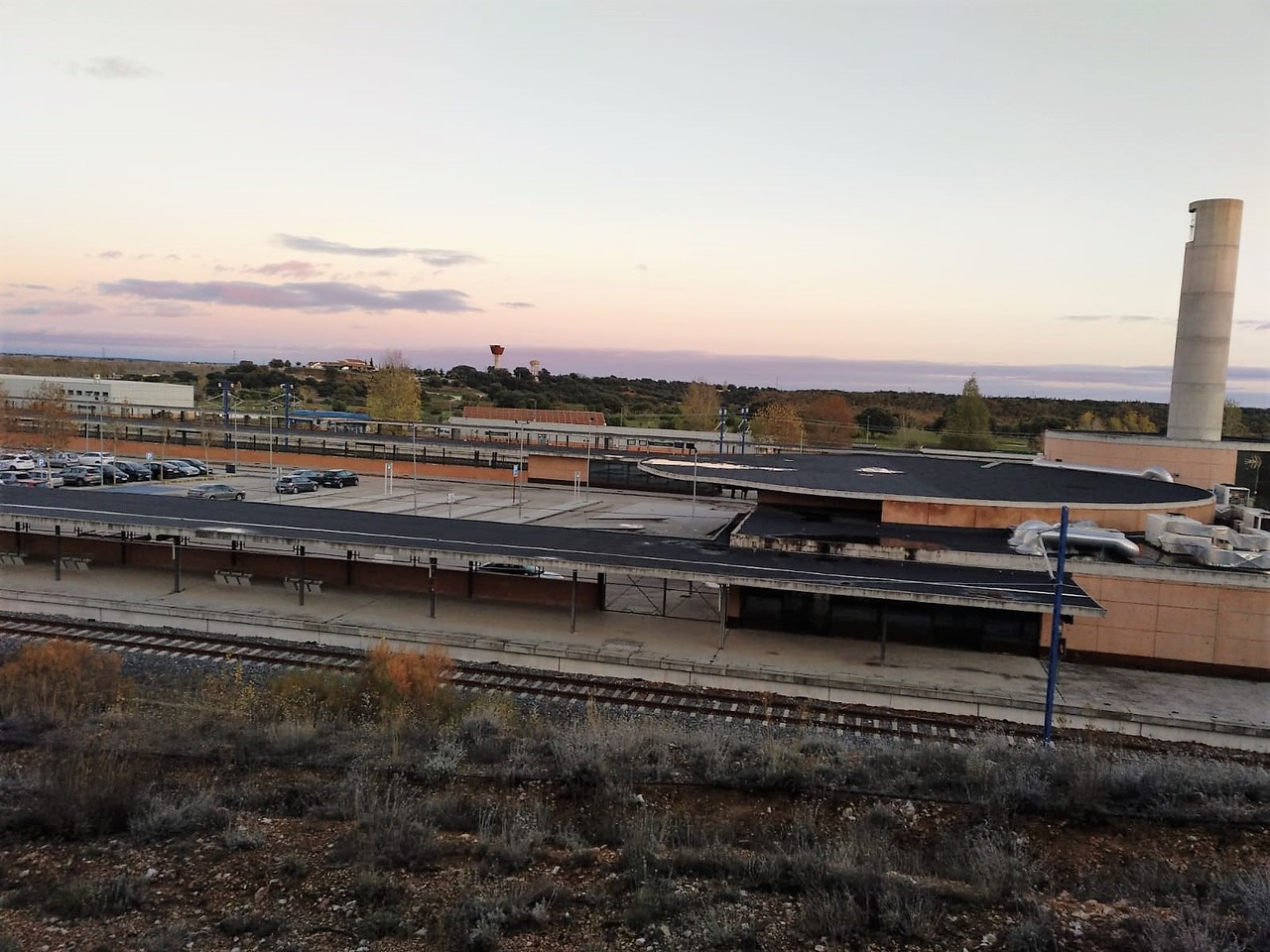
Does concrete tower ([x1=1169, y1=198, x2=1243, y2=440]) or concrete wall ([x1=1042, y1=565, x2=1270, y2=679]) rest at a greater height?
concrete tower ([x1=1169, y1=198, x2=1243, y2=440])

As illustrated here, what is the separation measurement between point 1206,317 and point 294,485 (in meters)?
46.1

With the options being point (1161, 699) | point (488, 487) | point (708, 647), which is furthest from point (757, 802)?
point (488, 487)

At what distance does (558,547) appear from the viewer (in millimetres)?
24344

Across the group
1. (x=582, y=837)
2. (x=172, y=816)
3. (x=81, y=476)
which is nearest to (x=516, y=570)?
(x=582, y=837)

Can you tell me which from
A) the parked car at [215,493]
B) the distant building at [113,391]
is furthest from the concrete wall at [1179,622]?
the distant building at [113,391]

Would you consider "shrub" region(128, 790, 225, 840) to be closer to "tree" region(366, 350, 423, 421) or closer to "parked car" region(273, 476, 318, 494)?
"parked car" region(273, 476, 318, 494)

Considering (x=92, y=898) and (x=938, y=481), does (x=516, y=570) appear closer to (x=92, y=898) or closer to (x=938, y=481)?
(x=938, y=481)

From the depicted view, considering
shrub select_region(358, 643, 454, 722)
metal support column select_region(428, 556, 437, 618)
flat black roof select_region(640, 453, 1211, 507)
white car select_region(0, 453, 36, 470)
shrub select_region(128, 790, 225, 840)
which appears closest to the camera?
shrub select_region(128, 790, 225, 840)

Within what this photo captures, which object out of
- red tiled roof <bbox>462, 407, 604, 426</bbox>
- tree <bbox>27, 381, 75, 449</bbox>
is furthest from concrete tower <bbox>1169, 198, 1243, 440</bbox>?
tree <bbox>27, 381, 75, 449</bbox>

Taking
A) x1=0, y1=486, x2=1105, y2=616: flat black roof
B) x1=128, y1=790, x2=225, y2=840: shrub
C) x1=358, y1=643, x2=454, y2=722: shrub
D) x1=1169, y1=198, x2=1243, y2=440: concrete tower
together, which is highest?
x1=1169, y1=198, x2=1243, y2=440: concrete tower

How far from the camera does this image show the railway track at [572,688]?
16.8 m

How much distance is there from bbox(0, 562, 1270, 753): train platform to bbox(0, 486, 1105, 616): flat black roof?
1897 millimetres

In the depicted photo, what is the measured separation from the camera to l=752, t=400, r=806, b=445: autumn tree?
72125 mm

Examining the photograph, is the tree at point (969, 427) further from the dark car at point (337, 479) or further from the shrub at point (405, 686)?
the shrub at point (405, 686)
